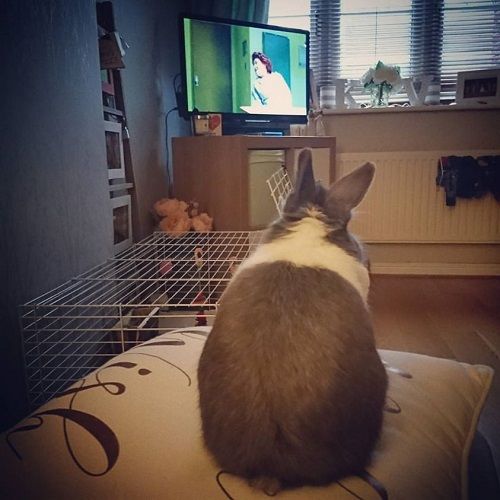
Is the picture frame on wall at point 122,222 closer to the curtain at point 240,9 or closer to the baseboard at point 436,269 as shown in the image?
the curtain at point 240,9

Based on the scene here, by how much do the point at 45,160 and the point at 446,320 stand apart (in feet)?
6.06

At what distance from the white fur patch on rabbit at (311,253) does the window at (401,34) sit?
8.44 feet

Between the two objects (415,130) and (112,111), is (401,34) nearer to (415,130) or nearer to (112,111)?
(415,130)

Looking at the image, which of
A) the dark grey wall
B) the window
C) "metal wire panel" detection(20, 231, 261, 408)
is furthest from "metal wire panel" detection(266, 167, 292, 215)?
the window

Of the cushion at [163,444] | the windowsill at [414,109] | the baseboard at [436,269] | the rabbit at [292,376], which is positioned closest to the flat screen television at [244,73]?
the windowsill at [414,109]

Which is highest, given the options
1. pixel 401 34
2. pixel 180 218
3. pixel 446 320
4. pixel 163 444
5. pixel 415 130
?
pixel 401 34

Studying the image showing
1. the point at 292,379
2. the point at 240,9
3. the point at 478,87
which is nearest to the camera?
the point at 292,379

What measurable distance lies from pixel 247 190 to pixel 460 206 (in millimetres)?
1524

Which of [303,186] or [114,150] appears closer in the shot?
[303,186]

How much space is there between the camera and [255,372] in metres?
0.64

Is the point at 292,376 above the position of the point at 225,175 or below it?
below

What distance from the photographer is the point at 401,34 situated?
119 inches

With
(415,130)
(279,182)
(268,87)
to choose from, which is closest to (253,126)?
(268,87)

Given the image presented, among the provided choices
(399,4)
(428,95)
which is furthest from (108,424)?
(399,4)
